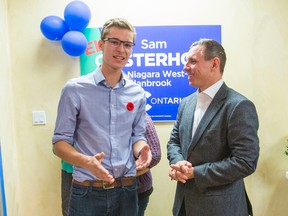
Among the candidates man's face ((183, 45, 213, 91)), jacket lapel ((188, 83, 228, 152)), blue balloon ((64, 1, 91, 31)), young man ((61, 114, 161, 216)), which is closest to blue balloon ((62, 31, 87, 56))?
blue balloon ((64, 1, 91, 31))

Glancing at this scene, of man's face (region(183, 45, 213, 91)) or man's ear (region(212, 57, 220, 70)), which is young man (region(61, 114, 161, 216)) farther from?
man's ear (region(212, 57, 220, 70))

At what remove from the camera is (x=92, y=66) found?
8.00 ft

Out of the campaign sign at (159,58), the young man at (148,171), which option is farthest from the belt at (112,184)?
the campaign sign at (159,58)

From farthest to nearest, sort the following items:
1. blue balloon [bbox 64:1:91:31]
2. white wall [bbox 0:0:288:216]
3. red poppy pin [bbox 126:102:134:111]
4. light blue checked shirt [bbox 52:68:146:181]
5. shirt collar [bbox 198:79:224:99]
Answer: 1. white wall [bbox 0:0:288:216]
2. blue balloon [bbox 64:1:91:31]
3. shirt collar [bbox 198:79:224:99]
4. red poppy pin [bbox 126:102:134:111]
5. light blue checked shirt [bbox 52:68:146:181]

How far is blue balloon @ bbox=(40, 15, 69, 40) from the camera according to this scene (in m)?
2.23

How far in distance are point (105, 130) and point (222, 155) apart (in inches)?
24.9

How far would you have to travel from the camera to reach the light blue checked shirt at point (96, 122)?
4.43ft

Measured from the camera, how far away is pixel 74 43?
86.6 inches

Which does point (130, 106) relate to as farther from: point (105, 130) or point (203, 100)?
point (203, 100)

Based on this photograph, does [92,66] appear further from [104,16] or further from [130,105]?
[130,105]

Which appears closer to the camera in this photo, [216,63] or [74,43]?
[216,63]

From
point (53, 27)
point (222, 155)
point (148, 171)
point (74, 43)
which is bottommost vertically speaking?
point (148, 171)

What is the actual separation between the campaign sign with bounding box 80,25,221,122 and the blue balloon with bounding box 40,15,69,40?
0.22m

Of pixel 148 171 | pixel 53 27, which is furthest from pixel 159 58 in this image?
pixel 148 171
